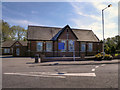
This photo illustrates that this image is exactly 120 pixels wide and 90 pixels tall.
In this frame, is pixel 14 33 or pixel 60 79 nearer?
pixel 60 79

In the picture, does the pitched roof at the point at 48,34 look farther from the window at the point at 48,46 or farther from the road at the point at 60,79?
the road at the point at 60,79

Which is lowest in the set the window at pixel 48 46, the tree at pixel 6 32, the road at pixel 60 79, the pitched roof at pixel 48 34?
the road at pixel 60 79

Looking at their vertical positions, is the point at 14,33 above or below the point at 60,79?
above

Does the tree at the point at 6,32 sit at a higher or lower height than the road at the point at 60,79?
higher

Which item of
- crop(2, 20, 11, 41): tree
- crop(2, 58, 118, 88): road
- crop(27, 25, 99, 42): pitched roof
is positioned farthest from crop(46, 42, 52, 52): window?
crop(2, 20, 11, 41): tree

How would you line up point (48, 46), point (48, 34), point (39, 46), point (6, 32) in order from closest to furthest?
point (39, 46), point (48, 46), point (48, 34), point (6, 32)

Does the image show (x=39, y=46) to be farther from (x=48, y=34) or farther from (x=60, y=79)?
(x=60, y=79)

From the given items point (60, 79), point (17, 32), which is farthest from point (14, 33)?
point (60, 79)

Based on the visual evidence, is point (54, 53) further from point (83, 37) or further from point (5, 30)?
point (5, 30)

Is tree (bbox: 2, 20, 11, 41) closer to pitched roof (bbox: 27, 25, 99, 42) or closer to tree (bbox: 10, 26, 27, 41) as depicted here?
tree (bbox: 10, 26, 27, 41)

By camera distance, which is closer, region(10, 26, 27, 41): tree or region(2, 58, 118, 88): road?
region(2, 58, 118, 88): road

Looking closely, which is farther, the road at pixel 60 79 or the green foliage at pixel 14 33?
the green foliage at pixel 14 33

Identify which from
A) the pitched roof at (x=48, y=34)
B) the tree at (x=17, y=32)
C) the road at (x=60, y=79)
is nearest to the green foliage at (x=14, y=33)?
the tree at (x=17, y=32)

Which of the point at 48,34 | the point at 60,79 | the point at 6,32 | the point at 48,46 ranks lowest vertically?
the point at 60,79
